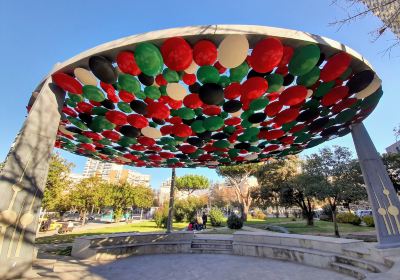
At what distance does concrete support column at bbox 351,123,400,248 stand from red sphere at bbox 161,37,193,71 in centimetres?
745

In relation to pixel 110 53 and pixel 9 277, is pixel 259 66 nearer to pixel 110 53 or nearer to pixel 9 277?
pixel 110 53

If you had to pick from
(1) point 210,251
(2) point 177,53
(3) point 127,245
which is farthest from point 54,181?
(2) point 177,53

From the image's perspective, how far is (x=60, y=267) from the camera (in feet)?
26.7

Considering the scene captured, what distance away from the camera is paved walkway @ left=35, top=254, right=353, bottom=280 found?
24.7ft

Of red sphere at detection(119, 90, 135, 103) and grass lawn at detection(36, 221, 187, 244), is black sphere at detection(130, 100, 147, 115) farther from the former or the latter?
grass lawn at detection(36, 221, 187, 244)

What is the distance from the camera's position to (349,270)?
23.4ft


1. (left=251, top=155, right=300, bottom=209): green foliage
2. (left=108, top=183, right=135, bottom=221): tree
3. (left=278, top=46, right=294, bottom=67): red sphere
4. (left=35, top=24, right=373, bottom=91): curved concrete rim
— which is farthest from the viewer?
(left=108, top=183, right=135, bottom=221): tree

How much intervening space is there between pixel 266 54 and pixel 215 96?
191 centimetres

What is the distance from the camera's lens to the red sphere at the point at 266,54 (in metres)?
4.64

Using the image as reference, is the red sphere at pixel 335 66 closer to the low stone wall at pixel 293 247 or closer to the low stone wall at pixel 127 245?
the low stone wall at pixel 293 247

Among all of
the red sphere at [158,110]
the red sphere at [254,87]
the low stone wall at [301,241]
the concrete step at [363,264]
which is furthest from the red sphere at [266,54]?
the low stone wall at [301,241]

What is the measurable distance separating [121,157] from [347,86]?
37.9 ft

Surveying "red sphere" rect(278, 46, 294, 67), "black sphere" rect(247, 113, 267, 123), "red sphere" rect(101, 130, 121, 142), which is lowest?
"red sphere" rect(278, 46, 294, 67)

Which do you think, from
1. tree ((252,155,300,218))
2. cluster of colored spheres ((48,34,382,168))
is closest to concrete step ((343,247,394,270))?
cluster of colored spheres ((48,34,382,168))
